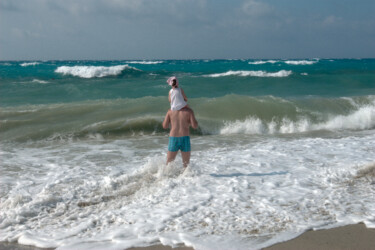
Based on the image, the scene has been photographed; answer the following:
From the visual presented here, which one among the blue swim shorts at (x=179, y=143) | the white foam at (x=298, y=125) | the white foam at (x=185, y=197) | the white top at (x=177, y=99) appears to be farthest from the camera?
the white foam at (x=298, y=125)

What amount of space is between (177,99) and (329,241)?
8.90ft

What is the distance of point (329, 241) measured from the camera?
11.5 ft

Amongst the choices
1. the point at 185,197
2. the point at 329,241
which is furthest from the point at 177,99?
the point at 329,241

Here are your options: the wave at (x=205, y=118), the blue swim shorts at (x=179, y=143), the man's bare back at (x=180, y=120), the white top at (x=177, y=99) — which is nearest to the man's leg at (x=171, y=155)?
the blue swim shorts at (x=179, y=143)

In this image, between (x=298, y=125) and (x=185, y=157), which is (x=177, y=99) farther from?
(x=298, y=125)

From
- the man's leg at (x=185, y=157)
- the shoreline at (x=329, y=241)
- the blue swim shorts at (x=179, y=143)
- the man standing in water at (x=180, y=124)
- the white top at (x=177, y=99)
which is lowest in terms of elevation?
the shoreline at (x=329, y=241)

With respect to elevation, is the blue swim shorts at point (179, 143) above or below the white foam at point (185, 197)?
above

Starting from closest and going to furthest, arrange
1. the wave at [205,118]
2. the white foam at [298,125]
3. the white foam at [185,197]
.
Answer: the white foam at [185,197] → the wave at [205,118] → the white foam at [298,125]

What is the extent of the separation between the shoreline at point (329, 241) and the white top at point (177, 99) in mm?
2327

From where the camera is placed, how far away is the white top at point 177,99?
5.29 metres

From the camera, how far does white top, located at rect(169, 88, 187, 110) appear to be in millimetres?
5289

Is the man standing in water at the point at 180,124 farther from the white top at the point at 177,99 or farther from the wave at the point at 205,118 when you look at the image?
the wave at the point at 205,118

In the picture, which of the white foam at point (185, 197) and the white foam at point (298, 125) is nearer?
the white foam at point (185, 197)

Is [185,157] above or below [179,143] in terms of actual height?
below
